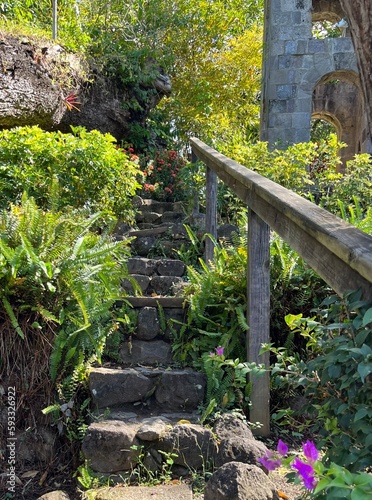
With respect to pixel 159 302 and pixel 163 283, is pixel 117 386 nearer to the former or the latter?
pixel 159 302

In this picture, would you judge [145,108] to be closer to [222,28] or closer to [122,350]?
[222,28]

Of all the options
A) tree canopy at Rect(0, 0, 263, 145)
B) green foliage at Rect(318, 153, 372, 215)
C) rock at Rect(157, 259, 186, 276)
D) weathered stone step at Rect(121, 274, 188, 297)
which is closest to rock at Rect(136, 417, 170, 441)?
weathered stone step at Rect(121, 274, 188, 297)

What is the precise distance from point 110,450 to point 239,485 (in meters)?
0.73

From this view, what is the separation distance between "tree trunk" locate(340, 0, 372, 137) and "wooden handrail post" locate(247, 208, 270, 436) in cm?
137

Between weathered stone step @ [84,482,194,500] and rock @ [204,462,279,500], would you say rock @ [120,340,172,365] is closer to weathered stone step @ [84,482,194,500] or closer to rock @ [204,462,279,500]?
weathered stone step @ [84,482,194,500]

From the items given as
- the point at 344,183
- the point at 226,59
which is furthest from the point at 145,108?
the point at 344,183

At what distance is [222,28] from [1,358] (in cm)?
853

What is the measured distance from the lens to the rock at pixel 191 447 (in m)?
2.39

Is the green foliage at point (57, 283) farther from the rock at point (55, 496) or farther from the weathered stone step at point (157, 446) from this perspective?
the rock at point (55, 496)

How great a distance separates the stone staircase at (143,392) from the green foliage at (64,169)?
1061 mm

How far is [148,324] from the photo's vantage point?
11.0ft

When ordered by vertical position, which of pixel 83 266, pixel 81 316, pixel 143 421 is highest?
pixel 83 266

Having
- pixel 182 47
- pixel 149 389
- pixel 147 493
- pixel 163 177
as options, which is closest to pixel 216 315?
pixel 149 389

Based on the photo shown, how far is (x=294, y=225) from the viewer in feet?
6.01
